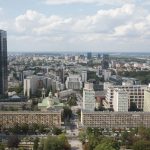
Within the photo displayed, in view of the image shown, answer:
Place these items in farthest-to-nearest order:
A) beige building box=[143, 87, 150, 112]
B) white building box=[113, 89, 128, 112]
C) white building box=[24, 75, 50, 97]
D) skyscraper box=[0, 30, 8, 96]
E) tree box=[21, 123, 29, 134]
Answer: white building box=[24, 75, 50, 97], skyscraper box=[0, 30, 8, 96], beige building box=[143, 87, 150, 112], white building box=[113, 89, 128, 112], tree box=[21, 123, 29, 134]

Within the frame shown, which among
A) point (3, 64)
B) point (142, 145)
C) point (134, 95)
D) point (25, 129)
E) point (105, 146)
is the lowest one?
point (25, 129)

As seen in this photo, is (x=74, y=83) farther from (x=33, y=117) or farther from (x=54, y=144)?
(x=54, y=144)

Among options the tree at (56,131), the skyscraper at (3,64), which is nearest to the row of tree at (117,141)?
the tree at (56,131)

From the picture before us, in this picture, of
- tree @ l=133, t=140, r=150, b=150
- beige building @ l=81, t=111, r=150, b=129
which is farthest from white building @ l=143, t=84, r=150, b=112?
tree @ l=133, t=140, r=150, b=150

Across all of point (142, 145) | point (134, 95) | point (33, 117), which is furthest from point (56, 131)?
point (134, 95)

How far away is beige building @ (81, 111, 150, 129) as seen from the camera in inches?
1238

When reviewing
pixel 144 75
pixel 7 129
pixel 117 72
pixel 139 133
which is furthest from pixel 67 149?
pixel 117 72

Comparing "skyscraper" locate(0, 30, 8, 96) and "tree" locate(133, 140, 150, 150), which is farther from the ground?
"skyscraper" locate(0, 30, 8, 96)

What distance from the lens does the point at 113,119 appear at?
31469 millimetres

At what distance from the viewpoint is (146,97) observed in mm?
37594

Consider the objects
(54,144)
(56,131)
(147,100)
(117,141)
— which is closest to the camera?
(54,144)

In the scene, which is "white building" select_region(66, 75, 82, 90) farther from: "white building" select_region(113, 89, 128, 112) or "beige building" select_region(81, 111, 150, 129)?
"beige building" select_region(81, 111, 150, 129)

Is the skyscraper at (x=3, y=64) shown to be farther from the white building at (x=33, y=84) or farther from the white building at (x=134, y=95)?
the white building at (x=134, y=95)

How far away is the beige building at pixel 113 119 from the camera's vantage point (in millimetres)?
31438
